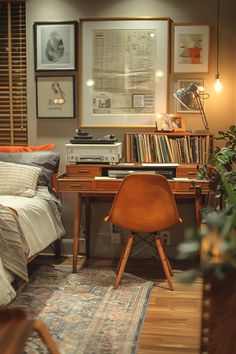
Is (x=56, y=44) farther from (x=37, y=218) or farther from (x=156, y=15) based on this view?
(x=37, y=218)

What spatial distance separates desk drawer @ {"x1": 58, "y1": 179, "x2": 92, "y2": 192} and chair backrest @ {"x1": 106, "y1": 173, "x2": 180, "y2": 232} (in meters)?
0.37

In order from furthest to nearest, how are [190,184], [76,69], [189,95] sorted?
[76,69], [189,95], [190,184]

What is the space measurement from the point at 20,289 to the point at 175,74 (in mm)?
2169

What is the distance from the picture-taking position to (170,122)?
420 centimetres

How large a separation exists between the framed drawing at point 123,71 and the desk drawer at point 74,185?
739 millimetres

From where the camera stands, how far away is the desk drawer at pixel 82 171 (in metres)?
3.98

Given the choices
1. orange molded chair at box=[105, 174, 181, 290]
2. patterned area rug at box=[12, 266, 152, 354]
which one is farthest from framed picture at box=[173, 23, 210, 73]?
patterned area rug at box=[12, 266, 152, 354]

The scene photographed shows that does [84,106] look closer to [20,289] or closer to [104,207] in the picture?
[104,207]

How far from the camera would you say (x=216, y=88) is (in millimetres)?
4113

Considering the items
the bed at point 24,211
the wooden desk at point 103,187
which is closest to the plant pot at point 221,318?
the bed at point 24,211

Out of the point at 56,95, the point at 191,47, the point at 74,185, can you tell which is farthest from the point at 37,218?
the point at 191,47

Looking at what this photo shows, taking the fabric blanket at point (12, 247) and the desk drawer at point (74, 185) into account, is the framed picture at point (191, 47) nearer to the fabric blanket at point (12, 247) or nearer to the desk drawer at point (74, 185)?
the desk drawer at point (74, 185)

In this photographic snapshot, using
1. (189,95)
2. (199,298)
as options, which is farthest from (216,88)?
(199,298)

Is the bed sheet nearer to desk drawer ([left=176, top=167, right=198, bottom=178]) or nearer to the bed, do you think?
the bed
